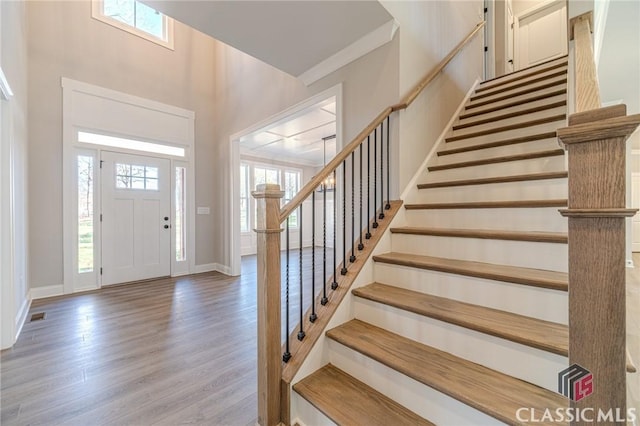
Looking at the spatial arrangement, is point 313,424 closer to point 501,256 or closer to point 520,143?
point 501,256

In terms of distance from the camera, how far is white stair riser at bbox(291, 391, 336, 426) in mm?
1325

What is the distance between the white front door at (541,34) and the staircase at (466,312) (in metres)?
4.22

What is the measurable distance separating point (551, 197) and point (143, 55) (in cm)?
569

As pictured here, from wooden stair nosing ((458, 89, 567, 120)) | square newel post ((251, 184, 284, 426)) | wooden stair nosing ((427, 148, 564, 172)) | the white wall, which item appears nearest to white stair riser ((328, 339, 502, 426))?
square newel post ((251, 184, 284, 426))

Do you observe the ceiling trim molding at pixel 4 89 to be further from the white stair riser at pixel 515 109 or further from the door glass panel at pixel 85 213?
the white stair riser at pixel 515 109

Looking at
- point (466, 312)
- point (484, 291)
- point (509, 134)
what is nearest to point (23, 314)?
point (466, 312)

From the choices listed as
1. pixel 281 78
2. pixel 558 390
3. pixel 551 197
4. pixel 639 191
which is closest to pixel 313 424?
pixel 558 390

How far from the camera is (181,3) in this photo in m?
2.06

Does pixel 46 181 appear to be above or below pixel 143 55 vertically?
below

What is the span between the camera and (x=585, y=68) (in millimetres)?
1254

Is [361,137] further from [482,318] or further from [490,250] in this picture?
[482,318]

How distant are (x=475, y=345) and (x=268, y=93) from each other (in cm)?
381

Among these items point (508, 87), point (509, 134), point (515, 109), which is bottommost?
point (509, 134)

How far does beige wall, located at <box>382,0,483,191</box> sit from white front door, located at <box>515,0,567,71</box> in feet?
8.84
